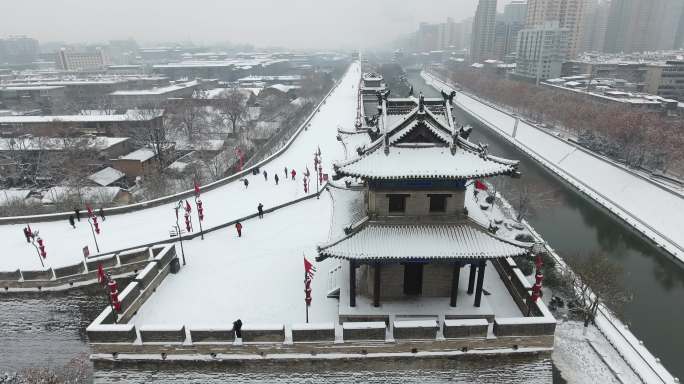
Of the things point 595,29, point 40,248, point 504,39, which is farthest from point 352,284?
point 595,29

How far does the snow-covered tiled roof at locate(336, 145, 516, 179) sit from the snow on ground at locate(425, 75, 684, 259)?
25571 millimetres

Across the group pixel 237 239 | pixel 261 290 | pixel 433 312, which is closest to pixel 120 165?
pixel 237 239

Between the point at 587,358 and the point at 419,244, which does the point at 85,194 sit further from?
the point at 587,358

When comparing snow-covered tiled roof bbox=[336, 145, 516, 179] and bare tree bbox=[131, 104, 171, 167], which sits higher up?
snow-covered tiled roof bbox=[336, 145, 516, 179]

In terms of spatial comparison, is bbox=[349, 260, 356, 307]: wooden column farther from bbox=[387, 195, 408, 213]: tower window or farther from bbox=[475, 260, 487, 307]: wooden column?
bbox=[475, 260, 487, 307]: wooden column

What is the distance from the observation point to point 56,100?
273 feet

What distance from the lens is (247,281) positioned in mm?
19266

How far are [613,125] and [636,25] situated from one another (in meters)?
141

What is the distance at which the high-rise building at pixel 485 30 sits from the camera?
157500mm

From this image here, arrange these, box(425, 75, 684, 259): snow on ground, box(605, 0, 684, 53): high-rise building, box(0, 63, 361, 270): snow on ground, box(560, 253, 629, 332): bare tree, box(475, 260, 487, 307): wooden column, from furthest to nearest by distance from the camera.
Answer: box(605, 0, 684, 53): high-rise building → box(425, 75, 684, 259): snow on ground → box(560, 253, 629, 332): bare tree → box(0, 63, 361, 270): snow on ground → box(475, 260, 487, 307): wooden column

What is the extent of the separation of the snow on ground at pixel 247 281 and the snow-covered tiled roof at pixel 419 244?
149 inches

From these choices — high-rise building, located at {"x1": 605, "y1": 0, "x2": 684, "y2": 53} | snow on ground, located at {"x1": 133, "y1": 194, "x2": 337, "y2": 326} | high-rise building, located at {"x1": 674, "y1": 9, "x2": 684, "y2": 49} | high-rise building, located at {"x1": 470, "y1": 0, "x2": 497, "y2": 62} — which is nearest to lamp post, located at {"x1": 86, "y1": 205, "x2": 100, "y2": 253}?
snow on ground, located at {"x1": 133, "y1": 194, "x2": 337, "y2": 326}

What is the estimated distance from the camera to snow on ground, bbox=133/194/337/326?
1684 centimetres

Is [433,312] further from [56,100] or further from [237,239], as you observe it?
[56,100]
